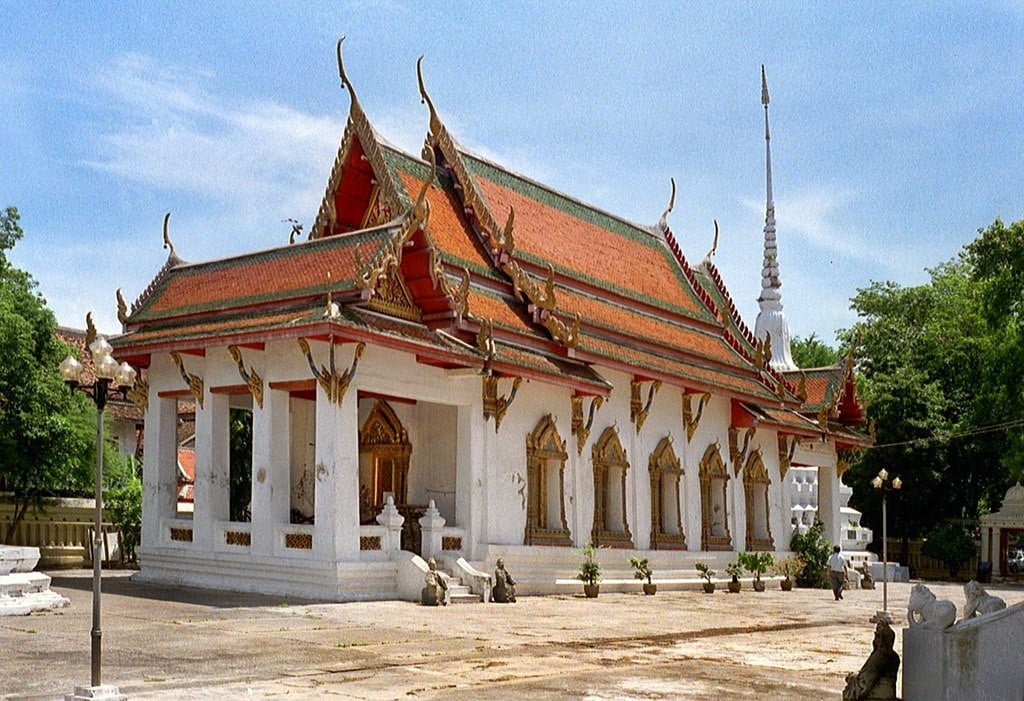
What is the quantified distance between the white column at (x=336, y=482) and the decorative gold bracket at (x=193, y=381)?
2.45 meters

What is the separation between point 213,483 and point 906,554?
25.4m

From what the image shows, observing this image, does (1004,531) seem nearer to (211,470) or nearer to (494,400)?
(494,400)

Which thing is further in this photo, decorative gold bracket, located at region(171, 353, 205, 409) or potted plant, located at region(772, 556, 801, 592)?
potted plant, located at region(772, 556, 801, 592)

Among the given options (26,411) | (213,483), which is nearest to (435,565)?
(213,483)

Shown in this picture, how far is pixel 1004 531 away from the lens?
34469 millimetres

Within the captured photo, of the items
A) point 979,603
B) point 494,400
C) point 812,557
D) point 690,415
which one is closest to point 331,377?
point 494,400

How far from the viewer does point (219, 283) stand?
771 inches

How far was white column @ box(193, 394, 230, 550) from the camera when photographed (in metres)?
18.3

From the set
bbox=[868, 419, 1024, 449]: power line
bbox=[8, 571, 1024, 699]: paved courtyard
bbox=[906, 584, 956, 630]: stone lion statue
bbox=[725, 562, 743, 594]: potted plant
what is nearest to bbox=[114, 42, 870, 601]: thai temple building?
bbox=[725, 562, 743, 594]: potted plant

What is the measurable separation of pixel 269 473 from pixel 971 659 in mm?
11054

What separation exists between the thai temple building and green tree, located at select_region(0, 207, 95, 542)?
236 cm

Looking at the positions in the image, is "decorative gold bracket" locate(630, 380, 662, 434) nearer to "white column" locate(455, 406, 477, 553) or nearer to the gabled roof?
the gabled roof

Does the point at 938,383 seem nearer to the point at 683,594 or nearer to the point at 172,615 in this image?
the point at 683,594

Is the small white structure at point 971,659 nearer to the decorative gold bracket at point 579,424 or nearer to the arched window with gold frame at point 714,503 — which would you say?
the decorative gold bracket at point 579,424
